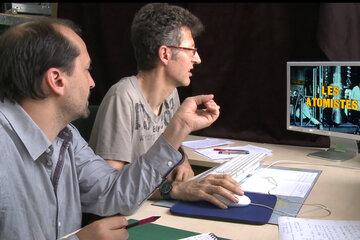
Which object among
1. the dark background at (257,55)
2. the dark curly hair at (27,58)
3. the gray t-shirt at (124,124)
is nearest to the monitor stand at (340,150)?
the dark background at (257,55)

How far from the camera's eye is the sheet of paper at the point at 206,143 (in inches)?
87.6

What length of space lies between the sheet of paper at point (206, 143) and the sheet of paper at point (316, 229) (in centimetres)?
108

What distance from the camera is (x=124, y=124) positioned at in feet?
5.73

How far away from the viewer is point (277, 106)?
242cm

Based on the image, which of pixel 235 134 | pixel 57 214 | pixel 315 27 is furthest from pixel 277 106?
pixel 57 214

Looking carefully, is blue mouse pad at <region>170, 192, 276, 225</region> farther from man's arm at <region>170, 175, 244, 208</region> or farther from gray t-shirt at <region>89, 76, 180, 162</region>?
gray t-shirt at <region>89, 76, 180, 162</region>

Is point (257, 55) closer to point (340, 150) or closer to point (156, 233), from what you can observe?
point (340, 150)

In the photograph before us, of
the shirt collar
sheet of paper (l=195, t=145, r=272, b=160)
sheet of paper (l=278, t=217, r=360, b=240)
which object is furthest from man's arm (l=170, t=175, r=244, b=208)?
sheet of paper (l=195, t=145, r=272, b=160)

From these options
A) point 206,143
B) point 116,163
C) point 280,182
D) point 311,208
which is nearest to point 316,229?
point 311,208

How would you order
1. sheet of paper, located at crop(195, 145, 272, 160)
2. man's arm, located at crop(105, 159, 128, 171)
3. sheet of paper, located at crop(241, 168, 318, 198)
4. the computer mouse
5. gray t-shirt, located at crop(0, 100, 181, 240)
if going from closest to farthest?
gray t-shirt, located at crop(0, 100, 181, 240)
the computer mouse
sheet of paper, located at crop(241, 168, 318, 198)
man's arm, located at crop(105, 159, 128, 171)
sheet of paper, located at crop(195, 145, 272, 160)

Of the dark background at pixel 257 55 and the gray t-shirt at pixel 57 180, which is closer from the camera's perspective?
the gray t-shirt at pixel 57 180

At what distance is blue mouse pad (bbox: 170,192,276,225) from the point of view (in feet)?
3.80

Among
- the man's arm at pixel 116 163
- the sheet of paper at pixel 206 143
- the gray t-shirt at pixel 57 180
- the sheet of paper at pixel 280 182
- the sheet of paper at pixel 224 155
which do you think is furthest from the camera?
the sheet of paper at pixel 206 143

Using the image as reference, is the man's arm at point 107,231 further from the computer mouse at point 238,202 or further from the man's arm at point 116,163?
the man's arm at point 116,163
